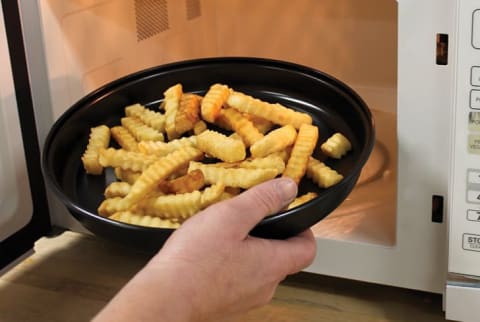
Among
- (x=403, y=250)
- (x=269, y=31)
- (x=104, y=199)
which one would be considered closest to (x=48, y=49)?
(x=104, y=199)

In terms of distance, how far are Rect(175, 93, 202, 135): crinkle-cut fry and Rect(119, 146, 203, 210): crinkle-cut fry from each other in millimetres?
81

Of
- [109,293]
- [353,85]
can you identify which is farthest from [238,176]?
[353,85]

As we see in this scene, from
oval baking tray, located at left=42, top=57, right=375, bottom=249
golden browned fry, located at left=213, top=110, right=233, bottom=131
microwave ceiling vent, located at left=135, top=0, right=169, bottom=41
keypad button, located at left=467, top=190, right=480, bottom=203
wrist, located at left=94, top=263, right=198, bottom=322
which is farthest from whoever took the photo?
microwave ceiling vent, located at left=135, top=0, right=169, bottom=41

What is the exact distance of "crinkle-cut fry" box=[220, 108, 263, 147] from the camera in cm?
86

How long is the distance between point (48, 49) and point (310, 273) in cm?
46

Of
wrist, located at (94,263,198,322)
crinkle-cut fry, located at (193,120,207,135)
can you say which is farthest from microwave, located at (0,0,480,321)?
wrist, located at (94,263,198,322)

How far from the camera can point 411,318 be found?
0.97 meters

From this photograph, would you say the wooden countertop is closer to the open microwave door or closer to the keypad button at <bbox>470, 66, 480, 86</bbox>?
the open microwave door

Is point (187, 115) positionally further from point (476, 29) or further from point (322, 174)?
point (476, 29)

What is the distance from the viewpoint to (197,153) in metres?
0.84

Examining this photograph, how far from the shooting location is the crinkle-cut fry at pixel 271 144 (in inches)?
32.5

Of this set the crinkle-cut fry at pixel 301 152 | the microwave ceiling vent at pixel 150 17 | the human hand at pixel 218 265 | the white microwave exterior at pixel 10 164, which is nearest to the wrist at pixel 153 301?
the human hand at pixel 218 265

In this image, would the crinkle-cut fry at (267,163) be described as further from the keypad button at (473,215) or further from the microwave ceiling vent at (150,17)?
the microwave ceiling vent at (150,17)

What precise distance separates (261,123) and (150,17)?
13.5 inches
